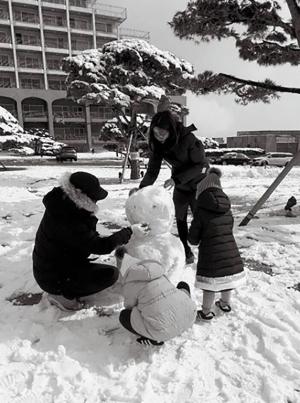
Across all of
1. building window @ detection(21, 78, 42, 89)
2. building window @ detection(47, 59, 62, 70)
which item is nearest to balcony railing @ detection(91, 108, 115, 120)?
building window @ detection(47, 59, 62, 70)

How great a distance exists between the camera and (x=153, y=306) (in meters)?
2.11

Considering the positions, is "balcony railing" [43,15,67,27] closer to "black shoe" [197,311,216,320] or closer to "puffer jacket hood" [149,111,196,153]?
"puffer jacket hood" [149,111,196,153]

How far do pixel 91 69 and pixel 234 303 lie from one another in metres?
10.5

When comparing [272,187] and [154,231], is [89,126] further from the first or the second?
[154,231]

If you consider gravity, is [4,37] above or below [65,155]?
above

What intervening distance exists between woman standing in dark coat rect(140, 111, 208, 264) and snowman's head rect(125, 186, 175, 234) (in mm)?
763

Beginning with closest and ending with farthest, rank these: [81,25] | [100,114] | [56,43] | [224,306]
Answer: [224,306] < [100,114] < [56,43] < [81,25]

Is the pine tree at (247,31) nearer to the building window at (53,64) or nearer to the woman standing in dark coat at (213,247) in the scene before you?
the woman standing in dark coat at (213,247)

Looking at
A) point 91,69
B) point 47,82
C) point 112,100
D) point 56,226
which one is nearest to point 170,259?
point 56,226

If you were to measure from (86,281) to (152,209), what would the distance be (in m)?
0.77

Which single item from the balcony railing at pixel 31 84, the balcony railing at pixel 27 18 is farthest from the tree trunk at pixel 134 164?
the balcony railing at pixel 27 18

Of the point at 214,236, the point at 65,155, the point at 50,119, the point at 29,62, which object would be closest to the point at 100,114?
the point at 50,119

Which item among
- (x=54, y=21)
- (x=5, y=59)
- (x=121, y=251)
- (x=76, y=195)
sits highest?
(x=54, y=21)

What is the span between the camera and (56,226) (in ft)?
8.02
